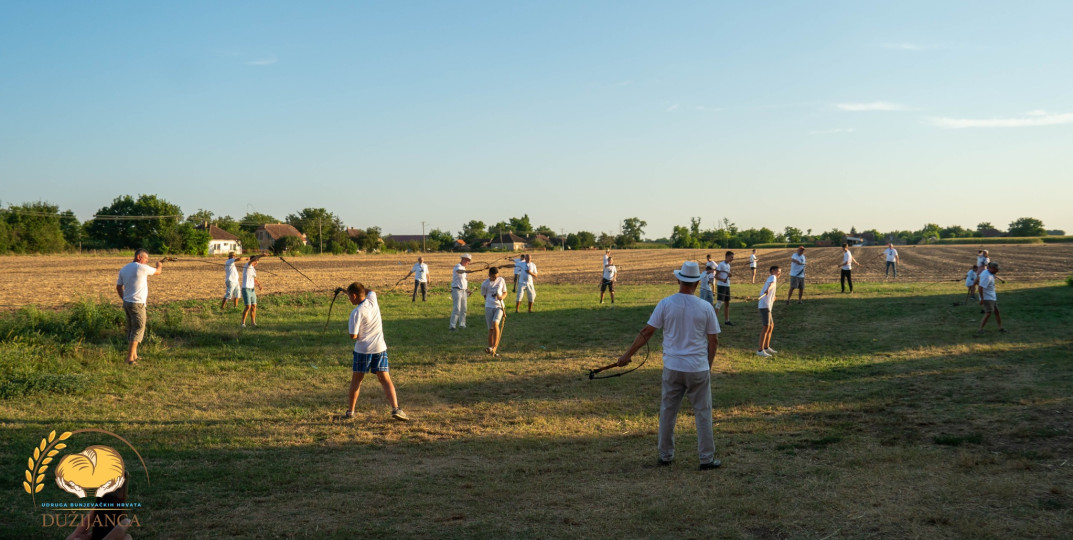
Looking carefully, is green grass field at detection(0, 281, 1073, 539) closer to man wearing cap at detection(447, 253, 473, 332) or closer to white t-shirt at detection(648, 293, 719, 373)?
man wearing cap at detection(447, 253, 473, 332)

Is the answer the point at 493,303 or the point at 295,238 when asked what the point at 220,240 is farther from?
the point at 493,303

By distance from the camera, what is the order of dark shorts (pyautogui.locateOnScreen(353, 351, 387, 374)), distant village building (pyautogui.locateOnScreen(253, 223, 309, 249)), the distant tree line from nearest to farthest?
dark shorts (pyautogui.locateOnScreen(353, 351, 387, 374)) → the distant tree line → distant village building (pyautogui.locateOnScreen(253, 223, 309, 249))

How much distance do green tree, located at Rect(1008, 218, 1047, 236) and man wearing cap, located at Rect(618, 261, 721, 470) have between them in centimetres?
14749

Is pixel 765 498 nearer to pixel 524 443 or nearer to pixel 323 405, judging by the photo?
pixel 524 443

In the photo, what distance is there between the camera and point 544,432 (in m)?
8.31

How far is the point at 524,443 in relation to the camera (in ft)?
25.6

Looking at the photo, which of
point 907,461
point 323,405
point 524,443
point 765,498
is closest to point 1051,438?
point 907,461

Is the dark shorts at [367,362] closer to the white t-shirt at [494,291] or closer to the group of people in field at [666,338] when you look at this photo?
the group of people in field at [666,338]

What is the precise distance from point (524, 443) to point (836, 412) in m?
4.86

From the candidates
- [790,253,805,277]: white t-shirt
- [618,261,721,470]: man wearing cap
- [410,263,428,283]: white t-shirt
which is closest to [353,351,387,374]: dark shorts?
[618,261,721,470]: man wearing cap

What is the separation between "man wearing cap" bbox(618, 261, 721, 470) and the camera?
6.57 meters

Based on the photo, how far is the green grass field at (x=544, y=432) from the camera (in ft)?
17.3

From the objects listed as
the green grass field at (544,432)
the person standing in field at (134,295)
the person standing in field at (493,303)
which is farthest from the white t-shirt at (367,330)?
the person standing in field at (134,295)

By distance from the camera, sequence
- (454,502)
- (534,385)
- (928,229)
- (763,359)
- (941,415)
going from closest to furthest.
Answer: (454,502), (941,415), (534,385), (763,359), (928,229)
